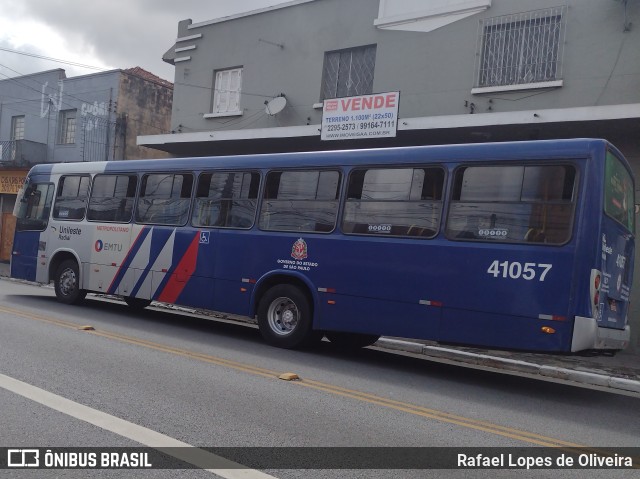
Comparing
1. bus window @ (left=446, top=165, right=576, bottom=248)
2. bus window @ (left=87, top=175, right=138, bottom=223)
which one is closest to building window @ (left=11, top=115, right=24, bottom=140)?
bus window @ (left=87, top=175, right=138, bottom=223)

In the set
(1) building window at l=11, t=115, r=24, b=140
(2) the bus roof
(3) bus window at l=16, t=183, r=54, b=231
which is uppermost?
(1) building window at l=11, t=115, r=24, b=140

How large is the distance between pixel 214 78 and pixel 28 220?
7.63m

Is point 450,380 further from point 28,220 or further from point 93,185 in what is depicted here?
point 28,220

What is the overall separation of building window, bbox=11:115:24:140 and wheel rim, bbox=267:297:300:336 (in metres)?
23.6

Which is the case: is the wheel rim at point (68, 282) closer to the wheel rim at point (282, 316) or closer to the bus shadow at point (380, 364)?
the bus shadow at point (380, 364)

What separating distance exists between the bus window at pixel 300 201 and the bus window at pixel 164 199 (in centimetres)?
190

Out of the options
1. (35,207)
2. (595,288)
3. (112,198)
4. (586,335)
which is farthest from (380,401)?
(35,207)

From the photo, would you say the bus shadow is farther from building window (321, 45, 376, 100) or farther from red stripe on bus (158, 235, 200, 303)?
building window (321, 45, 376, 100)

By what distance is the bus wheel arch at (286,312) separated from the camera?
970 centimetres

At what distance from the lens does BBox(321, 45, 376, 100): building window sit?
16188 millimetres

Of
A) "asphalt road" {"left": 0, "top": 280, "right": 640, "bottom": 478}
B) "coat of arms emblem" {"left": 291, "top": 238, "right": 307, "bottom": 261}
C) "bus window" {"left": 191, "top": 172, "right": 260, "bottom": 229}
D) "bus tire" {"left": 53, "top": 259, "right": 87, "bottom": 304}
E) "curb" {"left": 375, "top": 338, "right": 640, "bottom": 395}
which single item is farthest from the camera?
"bus tire" {"left": 53, "top": 259, "right": 87, "bottom": 304}

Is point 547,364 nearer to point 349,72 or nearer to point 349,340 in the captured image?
point 349,340

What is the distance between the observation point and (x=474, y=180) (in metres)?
8.39

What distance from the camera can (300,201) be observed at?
32.9ft
